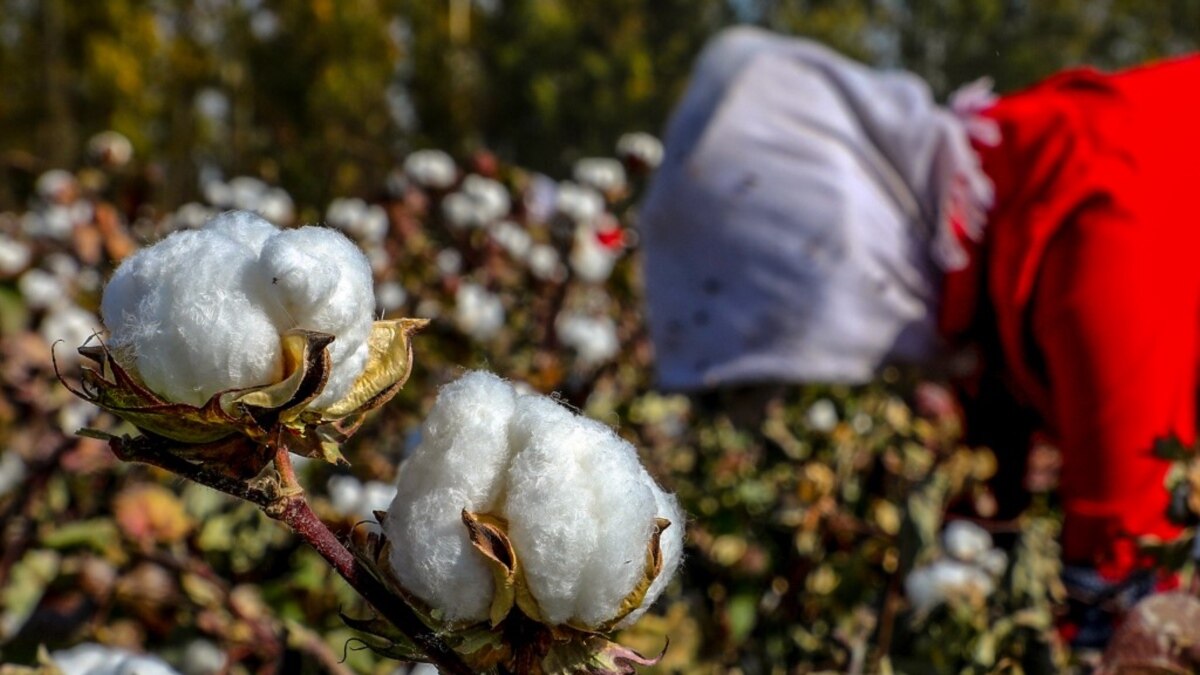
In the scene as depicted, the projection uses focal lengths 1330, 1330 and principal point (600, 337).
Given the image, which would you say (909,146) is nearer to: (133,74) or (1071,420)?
(1071,420)

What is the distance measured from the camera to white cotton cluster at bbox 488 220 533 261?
262cm

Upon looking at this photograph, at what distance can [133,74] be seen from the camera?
30.1 ft

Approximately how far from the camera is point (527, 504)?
391 mm

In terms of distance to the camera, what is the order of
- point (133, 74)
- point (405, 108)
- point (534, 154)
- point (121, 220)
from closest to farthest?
point (121, 220) → point (133, 74) → point (405, 108) → point (534, 154)

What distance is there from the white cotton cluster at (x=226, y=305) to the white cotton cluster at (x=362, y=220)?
2172 mm

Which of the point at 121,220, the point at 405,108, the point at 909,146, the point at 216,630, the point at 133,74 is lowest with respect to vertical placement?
the point at 405,108

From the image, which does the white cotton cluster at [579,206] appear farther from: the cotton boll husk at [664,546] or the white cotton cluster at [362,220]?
the cotton boll husk at [664,546]

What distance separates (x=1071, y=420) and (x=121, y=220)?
192 centimetres

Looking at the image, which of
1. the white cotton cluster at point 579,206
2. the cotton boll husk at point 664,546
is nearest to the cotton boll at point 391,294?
the white cotton cluster at point 579,206

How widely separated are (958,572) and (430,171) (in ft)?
6.53

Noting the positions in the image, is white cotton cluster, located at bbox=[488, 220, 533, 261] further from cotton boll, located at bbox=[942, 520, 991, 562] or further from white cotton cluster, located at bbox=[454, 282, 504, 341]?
cotton boll, located at bbox=[942, 520, 991, 562]

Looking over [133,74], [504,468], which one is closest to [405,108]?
[133,74]

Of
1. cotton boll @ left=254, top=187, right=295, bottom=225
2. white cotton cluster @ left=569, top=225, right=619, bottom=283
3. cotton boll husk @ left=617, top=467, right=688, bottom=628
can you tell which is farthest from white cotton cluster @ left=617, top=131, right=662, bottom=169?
cotton boll husk @ left=617, top=467, right=688, bottom=628

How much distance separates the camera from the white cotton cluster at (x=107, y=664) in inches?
23.2
